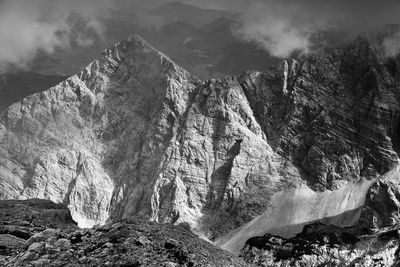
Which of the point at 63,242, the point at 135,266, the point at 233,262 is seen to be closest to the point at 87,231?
the point at 63,242

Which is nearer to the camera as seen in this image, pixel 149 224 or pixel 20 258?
pixel 20 258

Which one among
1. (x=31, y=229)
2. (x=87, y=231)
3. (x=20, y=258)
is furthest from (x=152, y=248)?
(x=31, y=229)

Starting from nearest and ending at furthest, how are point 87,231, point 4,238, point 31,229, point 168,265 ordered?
point 168,265, point 87,231, point 4,238, point 31,229

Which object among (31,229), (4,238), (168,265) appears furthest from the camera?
(31,229)

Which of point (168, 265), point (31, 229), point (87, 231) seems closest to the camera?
point (168, 265)

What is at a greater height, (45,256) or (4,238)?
(4,238)

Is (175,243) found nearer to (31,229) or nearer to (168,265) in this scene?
(168,265)

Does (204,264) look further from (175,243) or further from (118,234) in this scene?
(118,234)

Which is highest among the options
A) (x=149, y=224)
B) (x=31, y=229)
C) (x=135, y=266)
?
(x=31, y=229)

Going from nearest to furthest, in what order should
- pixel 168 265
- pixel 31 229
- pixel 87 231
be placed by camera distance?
pixel 168 265 → pixel 87 231 → pixel 31 229
